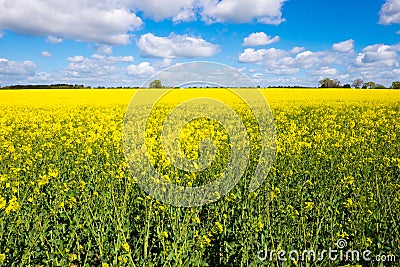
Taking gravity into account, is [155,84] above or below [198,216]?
above

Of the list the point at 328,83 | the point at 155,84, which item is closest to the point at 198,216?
the point at 155,84

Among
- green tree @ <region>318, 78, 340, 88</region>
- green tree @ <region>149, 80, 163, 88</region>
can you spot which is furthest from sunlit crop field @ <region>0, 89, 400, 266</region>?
green tree @ <region>318, 78, 340, 88</region>

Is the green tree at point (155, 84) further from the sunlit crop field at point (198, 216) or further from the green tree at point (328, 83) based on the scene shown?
the green tree at point (328, 83)

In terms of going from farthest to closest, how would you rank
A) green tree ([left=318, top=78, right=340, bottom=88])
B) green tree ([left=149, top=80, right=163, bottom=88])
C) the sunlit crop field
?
green tree ([left=318, top=78, right=340, bottom=88])
green tree ([left=149, top=80, right=163, bottom=88])
the sunlit crop field

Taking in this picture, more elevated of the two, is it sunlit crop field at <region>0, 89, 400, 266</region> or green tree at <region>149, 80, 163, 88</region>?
green tree at <region>149, 80, 163, 88</region>

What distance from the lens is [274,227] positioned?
13.3ft

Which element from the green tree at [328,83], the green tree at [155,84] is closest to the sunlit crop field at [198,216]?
the green tree at [155,84]

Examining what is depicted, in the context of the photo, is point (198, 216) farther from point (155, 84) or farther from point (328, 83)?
point (328, 83)

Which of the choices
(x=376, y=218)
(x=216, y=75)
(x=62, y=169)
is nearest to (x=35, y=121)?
(x=62, y=169)

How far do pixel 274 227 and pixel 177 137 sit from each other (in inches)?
137

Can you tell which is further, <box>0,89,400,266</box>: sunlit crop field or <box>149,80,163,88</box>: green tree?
<box>149,80,163,88</box>: green tree

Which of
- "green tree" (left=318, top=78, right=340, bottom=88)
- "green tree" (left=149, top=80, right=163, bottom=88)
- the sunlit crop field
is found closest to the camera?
the sunlit crop field

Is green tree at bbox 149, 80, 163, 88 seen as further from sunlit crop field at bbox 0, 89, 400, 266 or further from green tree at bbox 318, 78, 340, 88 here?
green tree at bbox 318, 78, 340, 88

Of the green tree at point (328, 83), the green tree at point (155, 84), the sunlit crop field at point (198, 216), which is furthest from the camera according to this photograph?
the green tree at point (328, 83)
